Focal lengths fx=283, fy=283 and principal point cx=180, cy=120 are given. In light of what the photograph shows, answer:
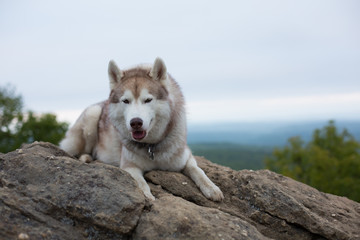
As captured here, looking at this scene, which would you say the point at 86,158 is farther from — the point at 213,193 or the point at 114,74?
the point at 213,193

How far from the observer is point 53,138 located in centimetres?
3184

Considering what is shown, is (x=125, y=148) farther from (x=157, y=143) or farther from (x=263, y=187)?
(x=263, y=187)

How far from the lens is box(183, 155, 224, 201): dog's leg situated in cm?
509

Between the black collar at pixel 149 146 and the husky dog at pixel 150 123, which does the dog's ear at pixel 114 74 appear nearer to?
the husky dog at pixel 150 123

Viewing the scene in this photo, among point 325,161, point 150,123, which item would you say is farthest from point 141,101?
point 325,161

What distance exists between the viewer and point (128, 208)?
3.72 m

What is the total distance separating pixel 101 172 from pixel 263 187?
3.01m

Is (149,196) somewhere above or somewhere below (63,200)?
below

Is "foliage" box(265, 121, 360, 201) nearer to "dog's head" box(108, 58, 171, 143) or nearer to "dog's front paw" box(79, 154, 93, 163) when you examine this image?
"dog's front paw" box(79, 154, 93, 163)

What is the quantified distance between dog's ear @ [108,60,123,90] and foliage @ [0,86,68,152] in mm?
29188

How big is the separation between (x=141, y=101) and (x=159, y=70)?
0.86m

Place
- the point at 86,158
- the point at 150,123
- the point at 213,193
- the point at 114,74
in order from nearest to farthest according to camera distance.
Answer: the point at 150,123
the point at 213,193
the point at 114,74
the point at 86,158

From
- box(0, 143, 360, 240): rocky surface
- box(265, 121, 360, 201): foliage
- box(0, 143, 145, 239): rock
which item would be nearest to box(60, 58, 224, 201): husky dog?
box(0, 143, 360, 240): rocky surface

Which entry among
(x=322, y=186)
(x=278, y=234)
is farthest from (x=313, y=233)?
(x=322, y=186)
